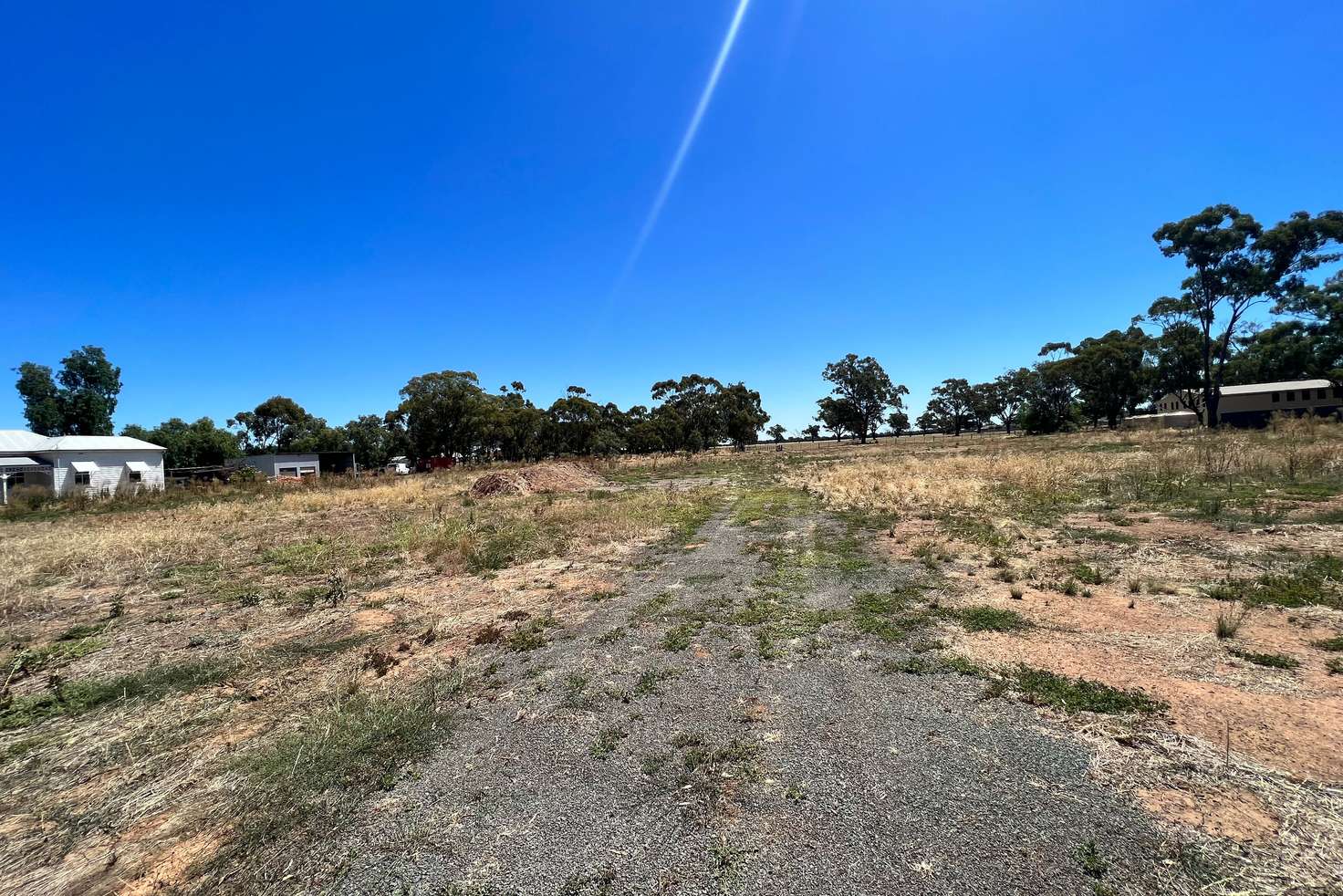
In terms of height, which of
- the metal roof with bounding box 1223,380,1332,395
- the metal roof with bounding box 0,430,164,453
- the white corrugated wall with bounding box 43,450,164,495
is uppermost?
the metal roof with bounding box 1223,380,1332,395

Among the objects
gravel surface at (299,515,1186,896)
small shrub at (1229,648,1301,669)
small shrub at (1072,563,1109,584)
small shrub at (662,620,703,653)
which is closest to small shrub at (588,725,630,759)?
gravel surface at (299,515,1186,896)

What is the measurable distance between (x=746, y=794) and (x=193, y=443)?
74.4 metres

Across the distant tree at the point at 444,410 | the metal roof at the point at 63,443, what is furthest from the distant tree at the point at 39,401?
the distant tree at the point at 444,410

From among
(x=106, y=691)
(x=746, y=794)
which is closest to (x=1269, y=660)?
(x=746, y=794)

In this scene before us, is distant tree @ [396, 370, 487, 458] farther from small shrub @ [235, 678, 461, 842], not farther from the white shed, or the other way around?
small shrub @ [235, 678, 461, 842]

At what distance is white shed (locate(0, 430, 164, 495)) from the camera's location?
1291 inches

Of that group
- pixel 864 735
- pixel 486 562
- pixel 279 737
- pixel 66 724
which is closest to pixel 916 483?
pixel 486 562

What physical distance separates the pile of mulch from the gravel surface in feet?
63.9

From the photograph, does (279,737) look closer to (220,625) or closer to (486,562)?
(220,625)

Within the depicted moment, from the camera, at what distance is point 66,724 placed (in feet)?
14.4

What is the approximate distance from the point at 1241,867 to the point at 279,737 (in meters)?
5.99

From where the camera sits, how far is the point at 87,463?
3347 cm

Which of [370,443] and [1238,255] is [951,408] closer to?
[1238,255]

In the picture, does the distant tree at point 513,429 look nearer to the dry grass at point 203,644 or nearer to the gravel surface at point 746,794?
the dry grass at point 203,644
